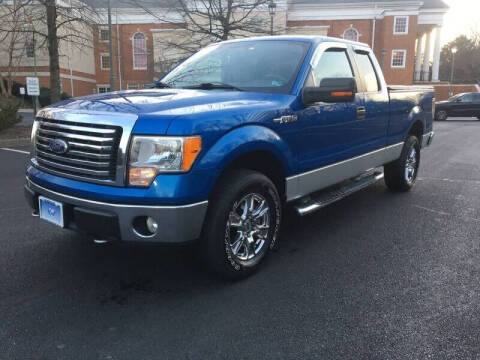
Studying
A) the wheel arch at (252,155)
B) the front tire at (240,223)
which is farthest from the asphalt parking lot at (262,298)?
the wheel arch at (252,155)

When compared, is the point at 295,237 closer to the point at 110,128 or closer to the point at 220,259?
the point at 220,259

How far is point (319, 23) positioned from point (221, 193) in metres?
45.1

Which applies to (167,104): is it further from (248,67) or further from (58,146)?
(248,67)

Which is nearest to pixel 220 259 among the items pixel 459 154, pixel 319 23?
pixel 459 154

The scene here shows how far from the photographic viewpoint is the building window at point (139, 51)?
1783 inches

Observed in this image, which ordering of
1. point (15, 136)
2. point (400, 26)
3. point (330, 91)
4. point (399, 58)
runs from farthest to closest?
1. point (399, 58)
2. point (400, 26)
3. point (15, 136)
4. point (330, 91)

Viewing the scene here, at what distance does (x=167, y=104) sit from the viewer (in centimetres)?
304

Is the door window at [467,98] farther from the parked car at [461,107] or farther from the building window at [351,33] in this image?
the building window at [351,33]

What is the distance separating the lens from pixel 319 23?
44156mm

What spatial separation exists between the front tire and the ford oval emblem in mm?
1123

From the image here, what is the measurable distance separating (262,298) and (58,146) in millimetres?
1845

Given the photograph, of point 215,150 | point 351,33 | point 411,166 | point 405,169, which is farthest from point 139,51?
point 215,150

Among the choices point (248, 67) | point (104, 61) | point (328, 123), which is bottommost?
point (328, 123)

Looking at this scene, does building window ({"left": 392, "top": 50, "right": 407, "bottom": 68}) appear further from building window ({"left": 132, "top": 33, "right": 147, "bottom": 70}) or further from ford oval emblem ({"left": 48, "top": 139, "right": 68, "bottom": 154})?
ford oval emblem ({"left": 48, "top": 139, "right": 68, "bottom": 154})
